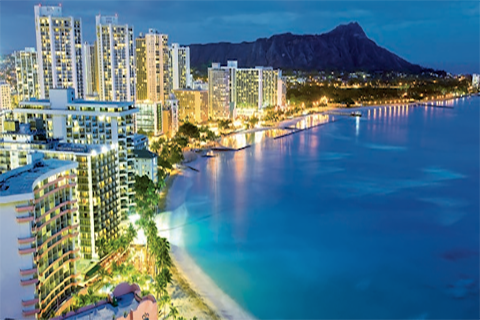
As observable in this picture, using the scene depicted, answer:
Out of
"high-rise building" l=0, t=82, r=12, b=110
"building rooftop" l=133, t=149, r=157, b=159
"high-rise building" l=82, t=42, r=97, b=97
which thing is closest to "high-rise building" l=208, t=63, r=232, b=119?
"high-rise building" l=82, t=42, r=97, b=97

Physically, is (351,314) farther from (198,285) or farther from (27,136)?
(27,136)

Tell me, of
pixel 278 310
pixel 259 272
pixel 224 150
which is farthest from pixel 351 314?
pixel 224 150

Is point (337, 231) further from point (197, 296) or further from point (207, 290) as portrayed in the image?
point (197, 296)

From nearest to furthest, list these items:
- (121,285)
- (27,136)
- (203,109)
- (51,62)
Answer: (121,285) → (27,136) → (51,62) → (203,109)

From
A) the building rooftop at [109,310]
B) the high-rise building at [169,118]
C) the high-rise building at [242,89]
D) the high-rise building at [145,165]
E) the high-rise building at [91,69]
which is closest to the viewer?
the building rooftop at [109,310]

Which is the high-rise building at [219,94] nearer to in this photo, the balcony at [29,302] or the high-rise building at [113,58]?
the high-rise building at [113,58]

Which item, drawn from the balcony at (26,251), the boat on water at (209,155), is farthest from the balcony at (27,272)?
the boat on water at (209,155)
